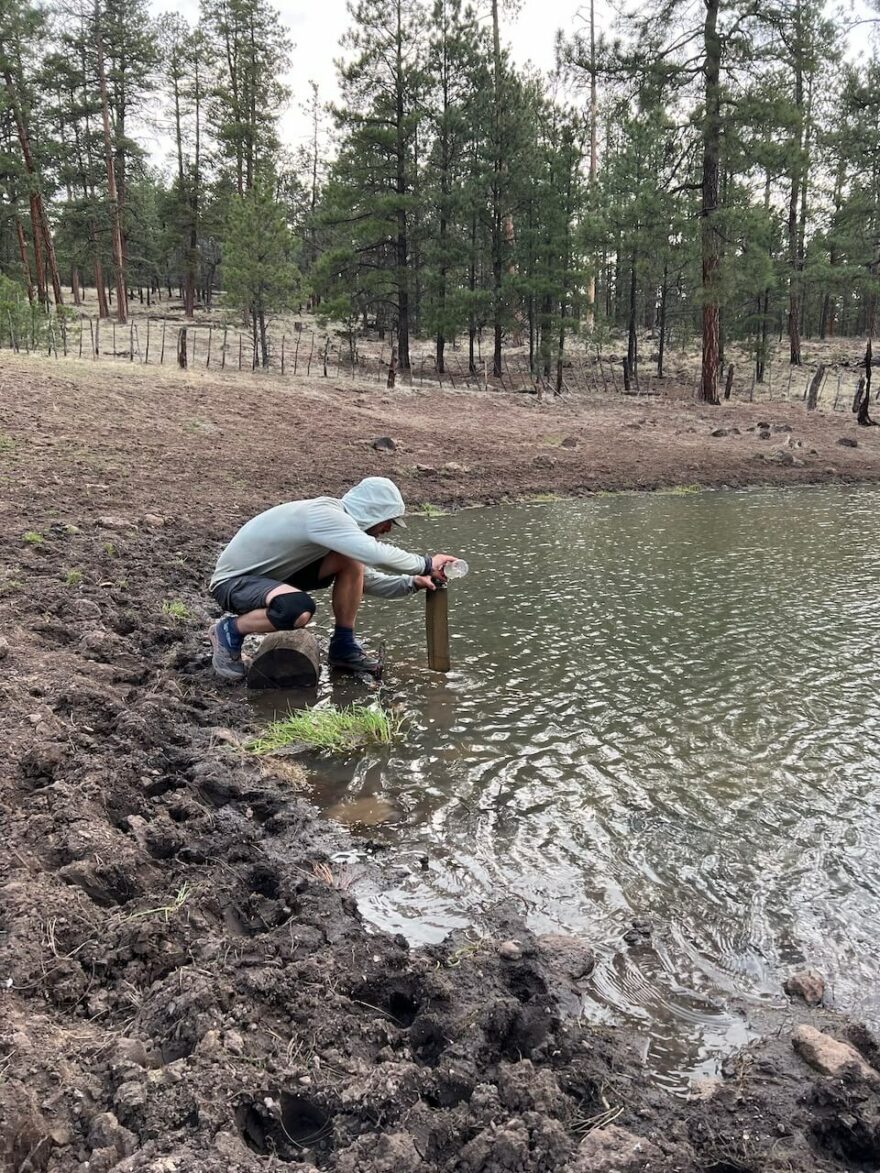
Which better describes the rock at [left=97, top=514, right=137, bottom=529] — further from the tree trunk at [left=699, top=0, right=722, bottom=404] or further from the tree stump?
the tree trunk at [left=699, top=0, right=722, bottom=404]

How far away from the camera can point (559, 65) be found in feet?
78.0

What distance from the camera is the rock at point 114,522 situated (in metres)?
8.80

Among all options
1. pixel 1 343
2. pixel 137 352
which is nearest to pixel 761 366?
pixel 137 352

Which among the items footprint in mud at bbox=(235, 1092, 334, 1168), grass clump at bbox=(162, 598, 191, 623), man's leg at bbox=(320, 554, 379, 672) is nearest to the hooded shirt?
man's leg at bbox=(320, 554, 379, 672)

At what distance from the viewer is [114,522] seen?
29.2 ft

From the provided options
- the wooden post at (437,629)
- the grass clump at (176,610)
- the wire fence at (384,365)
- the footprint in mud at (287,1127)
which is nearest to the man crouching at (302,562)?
the wooden post at (437,629)

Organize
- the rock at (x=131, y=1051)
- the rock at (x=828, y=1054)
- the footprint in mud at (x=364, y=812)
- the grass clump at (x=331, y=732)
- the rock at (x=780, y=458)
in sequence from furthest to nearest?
the rock at (x=780, y=458), the grass clump at (x=331, y=732), the footprint in mud at (x=364, y=812), the rock at (x=828, y=1054), the rock at (x=131, y=1051)

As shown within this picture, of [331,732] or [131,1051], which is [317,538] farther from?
[131,1051]

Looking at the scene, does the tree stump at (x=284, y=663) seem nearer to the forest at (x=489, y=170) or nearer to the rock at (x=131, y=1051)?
the rock at (x=131, y=1051)

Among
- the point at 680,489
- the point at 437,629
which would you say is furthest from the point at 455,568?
the point at 680,489

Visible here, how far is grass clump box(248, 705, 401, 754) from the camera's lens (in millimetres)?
4512

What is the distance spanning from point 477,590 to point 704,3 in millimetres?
21248

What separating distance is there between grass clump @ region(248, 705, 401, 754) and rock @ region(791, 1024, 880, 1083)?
103 inches

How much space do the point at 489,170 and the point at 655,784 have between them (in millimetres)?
27298
